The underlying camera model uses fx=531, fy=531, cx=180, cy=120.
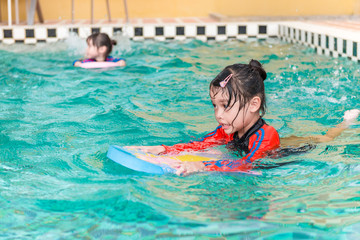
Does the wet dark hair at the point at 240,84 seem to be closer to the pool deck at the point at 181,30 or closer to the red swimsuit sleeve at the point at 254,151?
the red swimsuit sleeve at the point at 254,151

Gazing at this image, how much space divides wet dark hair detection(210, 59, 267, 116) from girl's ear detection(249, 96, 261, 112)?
0.07 feet

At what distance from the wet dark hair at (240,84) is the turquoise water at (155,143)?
45 centimetres

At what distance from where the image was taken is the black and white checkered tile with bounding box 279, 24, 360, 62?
19.8ft

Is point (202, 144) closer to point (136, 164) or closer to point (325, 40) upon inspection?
point (136, 164)

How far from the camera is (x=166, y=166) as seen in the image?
2.85 m

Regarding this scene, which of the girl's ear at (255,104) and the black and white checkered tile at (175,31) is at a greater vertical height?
the black and white checkered tile at (175,31)

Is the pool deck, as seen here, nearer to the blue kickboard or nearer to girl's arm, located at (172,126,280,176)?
girl's arm, located at (172,126,280,176)

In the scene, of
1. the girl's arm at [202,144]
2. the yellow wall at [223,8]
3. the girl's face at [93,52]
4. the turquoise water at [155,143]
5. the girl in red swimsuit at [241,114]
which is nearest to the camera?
the turquoise water at [155,143]

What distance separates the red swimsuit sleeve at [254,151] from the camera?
2.85 meters

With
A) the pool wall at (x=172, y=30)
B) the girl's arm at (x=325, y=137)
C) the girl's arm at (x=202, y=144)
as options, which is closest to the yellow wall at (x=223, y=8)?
the pool wall at (x=172, y=30)

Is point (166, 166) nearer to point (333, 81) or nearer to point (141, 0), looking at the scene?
point (333, 81)

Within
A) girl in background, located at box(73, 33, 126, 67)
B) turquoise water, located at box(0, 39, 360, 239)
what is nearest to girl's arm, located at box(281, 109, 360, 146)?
turquoise water, located at box(0, 39, 360, 239)

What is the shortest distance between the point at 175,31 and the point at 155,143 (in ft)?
16.9

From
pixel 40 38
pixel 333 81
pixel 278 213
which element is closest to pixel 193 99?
pixel 333 81
